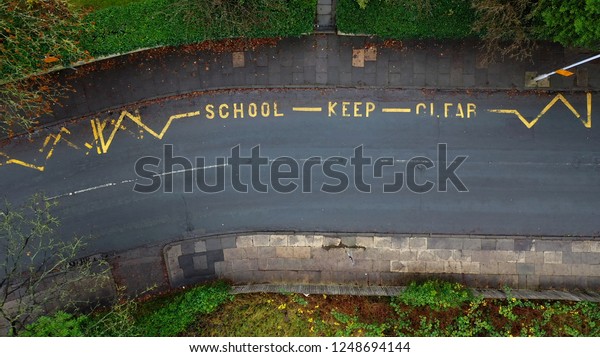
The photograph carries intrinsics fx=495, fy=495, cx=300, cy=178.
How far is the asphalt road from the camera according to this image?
22.5 metres

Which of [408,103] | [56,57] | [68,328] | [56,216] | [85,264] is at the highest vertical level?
[56,57]

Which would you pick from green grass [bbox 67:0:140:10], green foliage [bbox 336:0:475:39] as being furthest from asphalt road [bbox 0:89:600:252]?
green grass [bbox 67:0:140:10]

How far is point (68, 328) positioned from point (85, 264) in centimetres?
356

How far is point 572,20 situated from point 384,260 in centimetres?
1224

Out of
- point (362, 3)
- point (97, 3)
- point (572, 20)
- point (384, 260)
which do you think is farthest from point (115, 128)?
point (572, 20)

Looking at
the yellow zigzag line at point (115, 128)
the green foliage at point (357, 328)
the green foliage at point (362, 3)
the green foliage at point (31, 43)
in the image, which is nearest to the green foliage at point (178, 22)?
the green foliage at point (31, 43)

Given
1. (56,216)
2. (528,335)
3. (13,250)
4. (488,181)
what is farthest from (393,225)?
(13,250)

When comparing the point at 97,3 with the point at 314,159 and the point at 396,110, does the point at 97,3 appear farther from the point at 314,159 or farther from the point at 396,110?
the point at 396,110

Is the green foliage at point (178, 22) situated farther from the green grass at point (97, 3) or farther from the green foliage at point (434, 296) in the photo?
the green foliage at point (434, 296)

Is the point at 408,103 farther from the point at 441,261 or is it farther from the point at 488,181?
the point at 441,261

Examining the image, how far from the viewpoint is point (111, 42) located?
2086 cm

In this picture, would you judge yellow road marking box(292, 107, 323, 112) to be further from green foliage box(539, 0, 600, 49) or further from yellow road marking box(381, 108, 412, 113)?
green foliage box(539, 0, 600, 49)

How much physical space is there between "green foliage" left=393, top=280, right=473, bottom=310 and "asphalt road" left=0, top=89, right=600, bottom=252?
2594 mm
